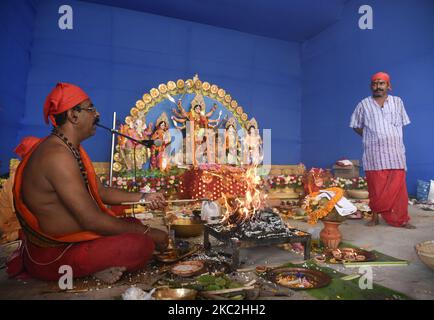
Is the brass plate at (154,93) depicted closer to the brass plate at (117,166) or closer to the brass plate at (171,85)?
the brass plate at (171,85)

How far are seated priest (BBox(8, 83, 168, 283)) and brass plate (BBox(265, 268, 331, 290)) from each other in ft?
3.71

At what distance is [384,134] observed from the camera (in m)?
5.08

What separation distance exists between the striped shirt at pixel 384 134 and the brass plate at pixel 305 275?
314cm

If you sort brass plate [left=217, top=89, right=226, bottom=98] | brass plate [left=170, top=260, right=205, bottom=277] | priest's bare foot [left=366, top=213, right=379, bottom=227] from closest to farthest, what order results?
1. brass plate [left=170, top=260, right=205, bottom=277]
2. priest's bare foot [left=366, top=213, right=379, bottom=227]
3. brass plate [left=217, top=89, right=226, bottom=98]

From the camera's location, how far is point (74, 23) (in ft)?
29.8

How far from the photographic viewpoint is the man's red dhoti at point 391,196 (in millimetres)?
4891

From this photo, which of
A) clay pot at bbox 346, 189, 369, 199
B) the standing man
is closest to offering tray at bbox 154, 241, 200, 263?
the standing man

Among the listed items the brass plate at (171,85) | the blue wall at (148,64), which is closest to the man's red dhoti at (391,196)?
the blue wall at (148,64)

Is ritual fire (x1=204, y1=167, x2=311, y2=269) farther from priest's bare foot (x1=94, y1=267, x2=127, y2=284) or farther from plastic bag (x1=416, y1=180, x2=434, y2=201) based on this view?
plastic bag (x1=416, y1=180, x2=434, y2=201)

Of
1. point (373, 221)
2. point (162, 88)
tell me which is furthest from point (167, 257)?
point (162, 88)

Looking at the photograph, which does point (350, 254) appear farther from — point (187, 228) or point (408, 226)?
point (408, 226)

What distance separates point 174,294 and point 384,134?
15.0ft

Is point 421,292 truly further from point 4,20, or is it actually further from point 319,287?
point 4,20

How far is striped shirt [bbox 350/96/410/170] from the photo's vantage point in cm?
497
